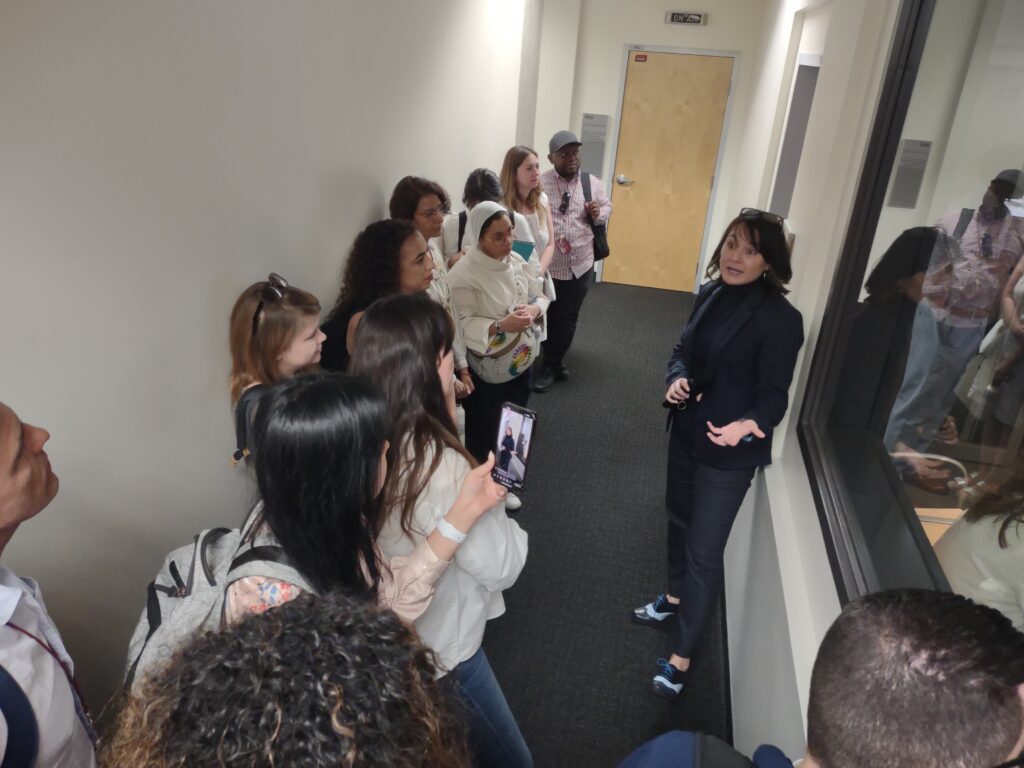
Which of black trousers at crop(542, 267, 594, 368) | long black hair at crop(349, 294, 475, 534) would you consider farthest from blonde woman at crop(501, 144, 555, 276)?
long black hair at crop(349, 294, 475, 534)

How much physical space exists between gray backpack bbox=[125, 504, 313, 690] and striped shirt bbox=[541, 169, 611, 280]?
3.21 metres

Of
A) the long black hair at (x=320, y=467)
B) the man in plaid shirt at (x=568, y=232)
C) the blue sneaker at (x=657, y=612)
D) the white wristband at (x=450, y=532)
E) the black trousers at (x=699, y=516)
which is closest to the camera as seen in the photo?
the long black hair at (x=320, y=467)

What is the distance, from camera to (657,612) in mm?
2619

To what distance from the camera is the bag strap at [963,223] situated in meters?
1.65

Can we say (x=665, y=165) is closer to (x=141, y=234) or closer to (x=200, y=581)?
(x=141, y=234)

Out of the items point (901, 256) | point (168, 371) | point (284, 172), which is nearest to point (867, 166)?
point (901, 256)

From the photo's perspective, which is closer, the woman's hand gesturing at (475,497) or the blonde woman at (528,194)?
the woman's hand gesturing at (475,497)

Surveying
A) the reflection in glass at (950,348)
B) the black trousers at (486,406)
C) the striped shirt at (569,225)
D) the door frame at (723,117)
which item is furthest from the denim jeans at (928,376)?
the door frame at (723,117)

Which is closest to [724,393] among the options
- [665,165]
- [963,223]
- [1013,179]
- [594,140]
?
[963,223]

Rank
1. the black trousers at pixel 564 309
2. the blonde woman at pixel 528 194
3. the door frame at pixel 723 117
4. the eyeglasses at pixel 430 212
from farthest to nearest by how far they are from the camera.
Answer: the door frame at pixel 723 117 → the black trousers at pixel 564 309 → the blonde woman at pixel 528 194 → the eyeglasses at pixel 430 212

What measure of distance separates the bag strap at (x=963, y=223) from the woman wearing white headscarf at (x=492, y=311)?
63.6 inches

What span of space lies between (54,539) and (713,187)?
5.82 meters

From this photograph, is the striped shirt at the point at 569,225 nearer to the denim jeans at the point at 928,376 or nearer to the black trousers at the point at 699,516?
the black trousers at the point at 699,516

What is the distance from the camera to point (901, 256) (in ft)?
6.08
